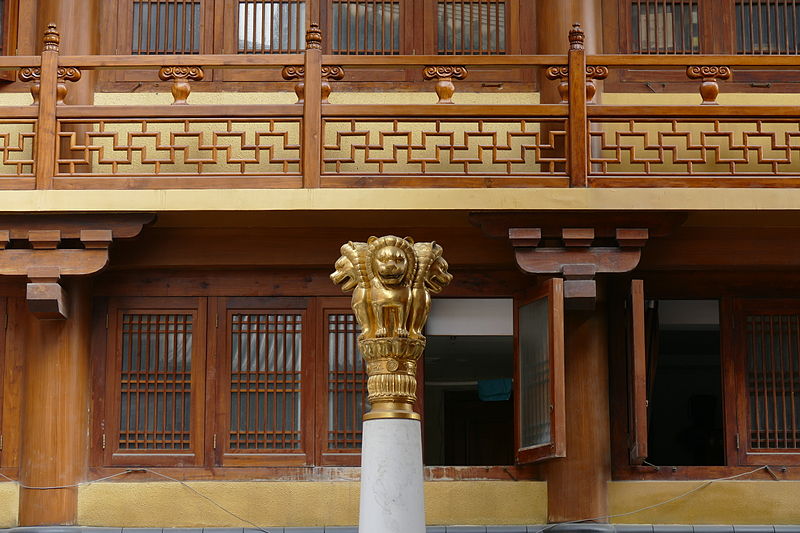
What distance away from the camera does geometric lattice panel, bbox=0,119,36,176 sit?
418 inches

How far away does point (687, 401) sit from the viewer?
53.6 feet

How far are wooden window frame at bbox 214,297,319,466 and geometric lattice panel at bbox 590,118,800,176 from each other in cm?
257

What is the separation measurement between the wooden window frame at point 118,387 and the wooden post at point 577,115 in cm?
311

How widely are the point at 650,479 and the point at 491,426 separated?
541 centimetres

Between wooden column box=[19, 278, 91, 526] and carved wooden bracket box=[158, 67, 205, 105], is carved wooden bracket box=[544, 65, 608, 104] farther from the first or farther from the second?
wooden column box=[19, 278, 91, 526]

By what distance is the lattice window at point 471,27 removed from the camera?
11.9 metres

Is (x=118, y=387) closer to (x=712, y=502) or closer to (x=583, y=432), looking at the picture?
(x=583, y=432)

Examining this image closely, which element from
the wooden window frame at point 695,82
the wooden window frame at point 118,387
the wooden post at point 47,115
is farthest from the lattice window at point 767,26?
the wooden post at point 47,115

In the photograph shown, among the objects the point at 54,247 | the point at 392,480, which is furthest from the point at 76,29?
the point at 392,480

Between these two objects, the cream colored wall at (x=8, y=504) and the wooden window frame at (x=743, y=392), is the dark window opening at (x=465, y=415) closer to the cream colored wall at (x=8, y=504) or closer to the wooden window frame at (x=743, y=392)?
the wooden window frame at (x=743, y=392)

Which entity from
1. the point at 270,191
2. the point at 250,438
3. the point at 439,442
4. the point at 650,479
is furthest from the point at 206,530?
the point at 439,442

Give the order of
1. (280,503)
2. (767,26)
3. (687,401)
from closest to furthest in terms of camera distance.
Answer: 1. (280,503)
2. (767,26)
3. (687,401)

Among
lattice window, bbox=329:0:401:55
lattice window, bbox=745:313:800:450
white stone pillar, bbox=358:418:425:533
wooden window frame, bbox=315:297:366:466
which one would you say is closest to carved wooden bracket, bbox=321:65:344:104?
lattice window, bbox=329:0:401:55

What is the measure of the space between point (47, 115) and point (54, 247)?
99 centimetres
